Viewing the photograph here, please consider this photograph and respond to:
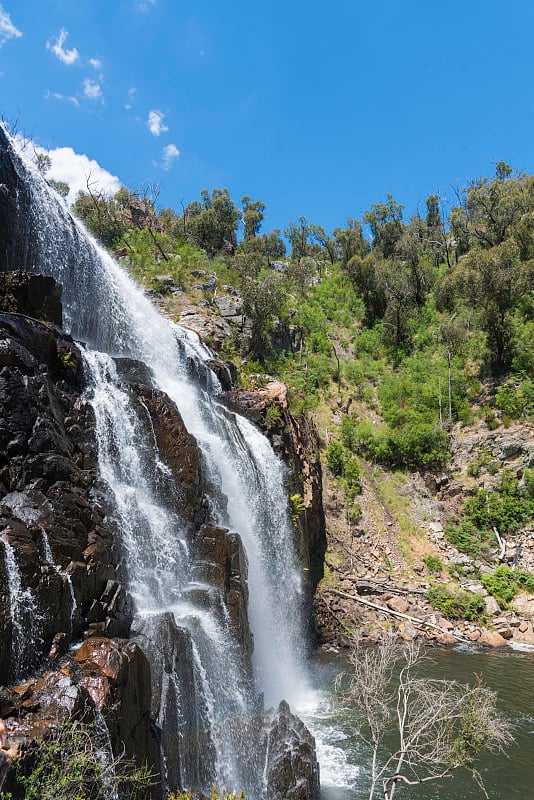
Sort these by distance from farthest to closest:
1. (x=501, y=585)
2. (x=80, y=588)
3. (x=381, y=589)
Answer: (x=381, y=589)
(x=501, y=585)
(x=80, y=588)

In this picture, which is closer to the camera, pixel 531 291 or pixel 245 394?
pixel 245 394

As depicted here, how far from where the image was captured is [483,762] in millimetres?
12133

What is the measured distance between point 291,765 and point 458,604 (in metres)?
13.8

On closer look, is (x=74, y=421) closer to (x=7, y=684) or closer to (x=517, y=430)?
(x=7, y=684)

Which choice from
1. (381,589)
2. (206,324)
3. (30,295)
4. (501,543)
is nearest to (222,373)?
(206,324)

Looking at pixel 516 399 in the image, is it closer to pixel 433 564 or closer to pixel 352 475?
pixel 352 475

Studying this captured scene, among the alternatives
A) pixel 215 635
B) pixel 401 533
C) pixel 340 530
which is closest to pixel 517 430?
pixel 401 533

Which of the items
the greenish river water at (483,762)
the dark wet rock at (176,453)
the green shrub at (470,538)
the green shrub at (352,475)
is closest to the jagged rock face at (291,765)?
the greenish river water at (483,762)

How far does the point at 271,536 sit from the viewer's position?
19766mm

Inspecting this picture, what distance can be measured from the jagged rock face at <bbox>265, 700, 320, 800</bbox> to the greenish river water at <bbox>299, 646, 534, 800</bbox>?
2.83ft

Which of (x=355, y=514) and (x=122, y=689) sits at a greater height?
(x=355, y=514)

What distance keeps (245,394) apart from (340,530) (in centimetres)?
926

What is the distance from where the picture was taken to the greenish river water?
11.3m

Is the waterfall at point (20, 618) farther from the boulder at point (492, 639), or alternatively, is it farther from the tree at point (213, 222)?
the tree at point (213, 222)
